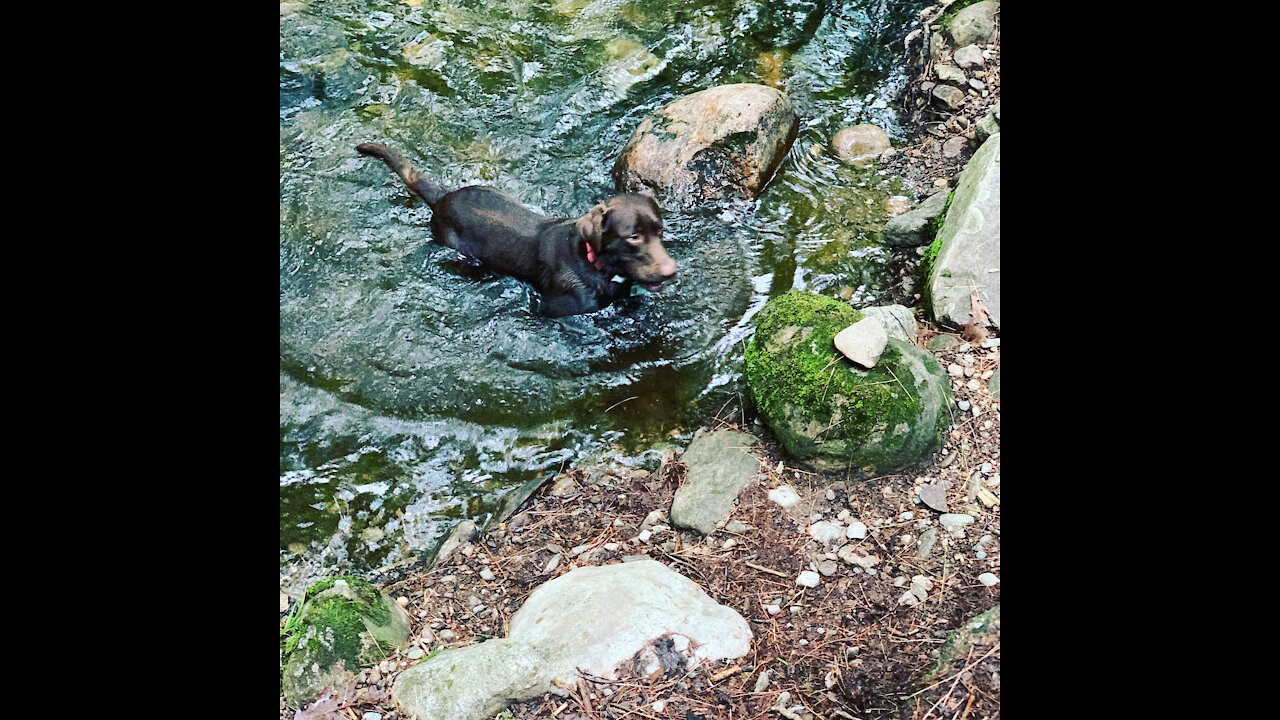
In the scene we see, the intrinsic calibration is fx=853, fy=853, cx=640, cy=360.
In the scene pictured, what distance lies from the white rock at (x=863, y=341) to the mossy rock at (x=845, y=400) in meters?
0.04

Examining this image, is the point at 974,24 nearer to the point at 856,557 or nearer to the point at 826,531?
the point at 826,531

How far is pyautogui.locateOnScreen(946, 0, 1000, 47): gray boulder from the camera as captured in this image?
6.61 m

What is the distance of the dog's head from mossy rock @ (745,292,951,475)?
1095mm

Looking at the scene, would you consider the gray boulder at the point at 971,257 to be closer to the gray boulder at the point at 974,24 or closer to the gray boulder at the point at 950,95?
the gray boulder at the point at 950,95

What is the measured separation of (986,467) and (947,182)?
2696mm

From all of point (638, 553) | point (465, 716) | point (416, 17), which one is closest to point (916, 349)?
point (638, 553)

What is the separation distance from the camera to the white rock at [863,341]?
4.11 metres

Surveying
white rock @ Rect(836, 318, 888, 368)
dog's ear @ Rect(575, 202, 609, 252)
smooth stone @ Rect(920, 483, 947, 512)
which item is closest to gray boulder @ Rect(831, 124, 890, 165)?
dog's ear @ Rect(575, 202, 609, 252)

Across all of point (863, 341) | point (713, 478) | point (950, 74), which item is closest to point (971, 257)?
point (863, 341)

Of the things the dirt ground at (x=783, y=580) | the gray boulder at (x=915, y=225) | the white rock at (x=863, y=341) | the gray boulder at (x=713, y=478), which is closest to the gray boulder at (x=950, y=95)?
the gray boulder at (x=915, y=225)

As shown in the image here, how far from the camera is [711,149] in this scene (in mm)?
6188

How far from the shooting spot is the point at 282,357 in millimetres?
5359

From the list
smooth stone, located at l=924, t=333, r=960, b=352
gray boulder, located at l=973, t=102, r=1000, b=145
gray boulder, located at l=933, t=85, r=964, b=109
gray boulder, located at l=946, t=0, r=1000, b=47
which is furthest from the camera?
gray boulder, located at l=946, t=0, r=1000, b=47

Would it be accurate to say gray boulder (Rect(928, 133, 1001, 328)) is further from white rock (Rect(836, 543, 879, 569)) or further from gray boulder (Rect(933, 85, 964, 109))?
white rock (Rect(836, 543, 879, 569))
